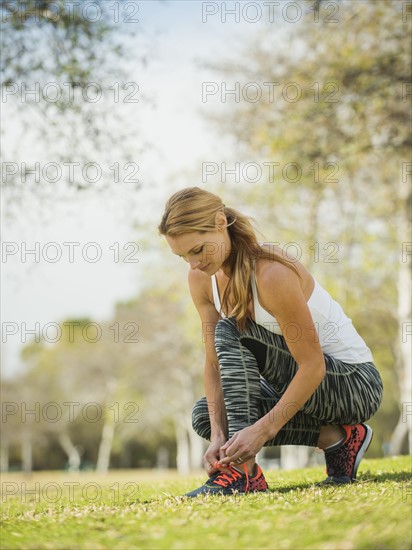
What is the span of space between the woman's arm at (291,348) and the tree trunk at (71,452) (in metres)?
45.5

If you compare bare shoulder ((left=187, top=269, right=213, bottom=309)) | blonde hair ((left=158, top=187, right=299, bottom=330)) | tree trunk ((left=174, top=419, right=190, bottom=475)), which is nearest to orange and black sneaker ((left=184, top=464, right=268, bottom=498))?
blonde hair ((left=158, top=187, right=299, bottom=330))

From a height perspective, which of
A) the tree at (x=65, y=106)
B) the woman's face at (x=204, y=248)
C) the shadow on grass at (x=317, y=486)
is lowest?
the shadow on grass at (x=317, y=486)

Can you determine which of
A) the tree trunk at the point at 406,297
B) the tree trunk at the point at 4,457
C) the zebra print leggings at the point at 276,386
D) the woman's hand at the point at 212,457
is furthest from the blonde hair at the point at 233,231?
the tree trunk at the point at 4,457

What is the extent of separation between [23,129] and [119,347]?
1324 inches

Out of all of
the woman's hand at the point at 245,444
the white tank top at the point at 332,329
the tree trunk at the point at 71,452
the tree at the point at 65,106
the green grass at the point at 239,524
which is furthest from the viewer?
the tree trunk at the point at 71,452

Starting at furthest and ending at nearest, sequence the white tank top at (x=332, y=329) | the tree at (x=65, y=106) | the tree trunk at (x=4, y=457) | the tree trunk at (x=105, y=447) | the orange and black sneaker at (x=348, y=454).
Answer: the tree trunk at (x=4, y=457) < the tree trunk at (x=105, y=447) < the tree at (x=65, y=106) < the orange and black sneaker at (x=348, y=454) < the white tank top at (x=332, y=329)

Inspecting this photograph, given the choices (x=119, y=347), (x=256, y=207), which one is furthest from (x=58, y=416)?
(x=256, y=207)

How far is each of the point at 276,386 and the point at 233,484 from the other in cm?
67

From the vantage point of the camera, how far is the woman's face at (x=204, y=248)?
4.12 m

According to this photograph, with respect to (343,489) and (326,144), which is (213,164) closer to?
(326,144)

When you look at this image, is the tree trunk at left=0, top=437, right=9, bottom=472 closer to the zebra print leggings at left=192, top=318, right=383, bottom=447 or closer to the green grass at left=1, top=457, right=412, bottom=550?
the zebra print leggings at left=192, top=318, right=383, bottom=447

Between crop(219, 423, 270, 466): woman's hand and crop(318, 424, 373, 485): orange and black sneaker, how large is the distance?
818 millimetres

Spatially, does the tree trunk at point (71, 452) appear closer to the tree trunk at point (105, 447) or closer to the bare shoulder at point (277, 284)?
the tree trunk at point (105, 447)

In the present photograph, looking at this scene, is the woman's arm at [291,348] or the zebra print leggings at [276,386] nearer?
the woman's arm at [291,348]
